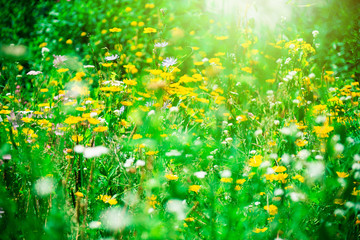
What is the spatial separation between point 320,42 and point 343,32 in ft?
0.61

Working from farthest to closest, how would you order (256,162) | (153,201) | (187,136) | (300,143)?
1. (187,136)
2. (300,143)
3. (256,162)
4. (153,201)

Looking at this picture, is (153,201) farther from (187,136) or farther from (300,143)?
(300,143)

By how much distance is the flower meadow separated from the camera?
4.03 feet

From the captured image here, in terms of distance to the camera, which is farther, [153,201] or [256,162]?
[256,162]

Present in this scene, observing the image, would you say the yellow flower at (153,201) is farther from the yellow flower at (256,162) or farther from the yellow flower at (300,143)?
the yellow flower at (300,143)

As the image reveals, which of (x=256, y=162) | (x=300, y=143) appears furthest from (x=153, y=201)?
(x=300, y=143)

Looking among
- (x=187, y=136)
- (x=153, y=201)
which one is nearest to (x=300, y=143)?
(x=187, y=136)

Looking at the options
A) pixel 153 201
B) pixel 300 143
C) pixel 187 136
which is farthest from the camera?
pixel 187 136

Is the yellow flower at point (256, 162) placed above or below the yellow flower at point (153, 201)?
above

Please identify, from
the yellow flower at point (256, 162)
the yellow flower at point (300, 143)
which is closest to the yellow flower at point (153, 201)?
the yellow flower at point (256, 162)

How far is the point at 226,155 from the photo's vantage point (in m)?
1.85

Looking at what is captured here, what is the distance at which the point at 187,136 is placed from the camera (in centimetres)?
179

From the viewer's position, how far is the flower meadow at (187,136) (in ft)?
4.03

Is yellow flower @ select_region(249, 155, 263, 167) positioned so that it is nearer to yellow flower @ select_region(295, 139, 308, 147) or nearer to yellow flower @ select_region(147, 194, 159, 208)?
yellow flower @ select_region(295, 139, 308, 147)
